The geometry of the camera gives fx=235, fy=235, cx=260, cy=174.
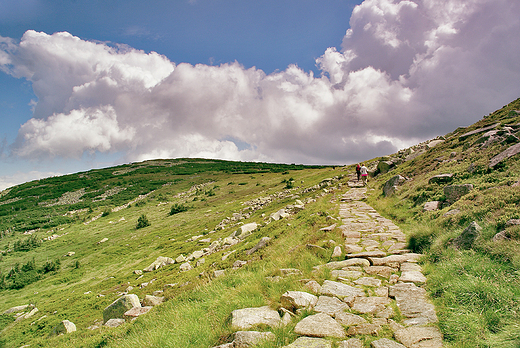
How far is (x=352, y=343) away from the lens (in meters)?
Result: 3.23

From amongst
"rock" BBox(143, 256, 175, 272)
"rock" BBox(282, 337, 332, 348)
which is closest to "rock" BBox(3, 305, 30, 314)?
"rock" BBox(143, 256, 175, 272)

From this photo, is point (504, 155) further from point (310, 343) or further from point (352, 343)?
point (310, 343)

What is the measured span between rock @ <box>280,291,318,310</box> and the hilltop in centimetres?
25

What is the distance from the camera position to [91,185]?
2280 inches

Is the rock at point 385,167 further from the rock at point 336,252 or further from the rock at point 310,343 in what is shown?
the rock at point 310,343

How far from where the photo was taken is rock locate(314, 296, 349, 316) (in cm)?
413

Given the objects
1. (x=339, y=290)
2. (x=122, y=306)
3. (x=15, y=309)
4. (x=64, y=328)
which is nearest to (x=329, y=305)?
(x=339, y=290)

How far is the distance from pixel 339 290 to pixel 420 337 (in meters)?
1.69

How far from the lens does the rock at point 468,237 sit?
212 inches

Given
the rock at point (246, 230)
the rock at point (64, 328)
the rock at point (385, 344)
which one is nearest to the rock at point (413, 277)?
the rock at point (385, 344)

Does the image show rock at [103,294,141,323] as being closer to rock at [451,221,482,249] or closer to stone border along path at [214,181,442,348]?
stone border along path at [214,181,442,348]

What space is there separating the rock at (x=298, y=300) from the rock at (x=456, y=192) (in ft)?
26.9

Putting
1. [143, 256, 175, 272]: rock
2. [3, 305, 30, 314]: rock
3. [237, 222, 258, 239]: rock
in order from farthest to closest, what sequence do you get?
[237, 222, 258, 239]: rock
[143, 256, 175, 272]: rock
[3, 305, 30, 314]: rock

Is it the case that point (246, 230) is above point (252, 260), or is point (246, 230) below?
below
